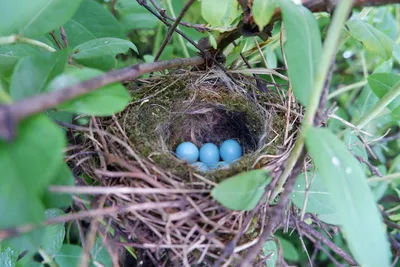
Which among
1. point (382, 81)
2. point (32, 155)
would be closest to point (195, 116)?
point (382, 81)

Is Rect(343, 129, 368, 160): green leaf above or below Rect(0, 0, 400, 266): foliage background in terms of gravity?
below

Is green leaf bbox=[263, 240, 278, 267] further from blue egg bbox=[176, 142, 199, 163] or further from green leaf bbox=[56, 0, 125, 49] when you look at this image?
green leaf bbox=[56, 0, 125, 49]

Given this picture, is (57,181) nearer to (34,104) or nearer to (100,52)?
(34,104)

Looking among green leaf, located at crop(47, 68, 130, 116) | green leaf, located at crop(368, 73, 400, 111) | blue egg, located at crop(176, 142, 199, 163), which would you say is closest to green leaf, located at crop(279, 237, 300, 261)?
blue egg, located at crop(176, 142, 199, 163)

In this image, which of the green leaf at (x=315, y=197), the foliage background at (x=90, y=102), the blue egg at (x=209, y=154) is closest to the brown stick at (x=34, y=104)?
the foliage background at (x=90, y=102)

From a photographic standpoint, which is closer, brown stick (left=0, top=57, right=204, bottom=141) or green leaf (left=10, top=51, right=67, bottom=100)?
brown stick (left=0, top=57, right=204, bottom=141)

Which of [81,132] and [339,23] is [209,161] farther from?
[339,23]
